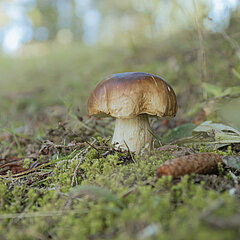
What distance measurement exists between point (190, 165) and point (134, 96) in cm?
77

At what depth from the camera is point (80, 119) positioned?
2840mm

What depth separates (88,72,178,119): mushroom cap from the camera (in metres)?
1.85

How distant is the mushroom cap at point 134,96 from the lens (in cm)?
185

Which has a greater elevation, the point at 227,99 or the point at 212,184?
the point at 227,99

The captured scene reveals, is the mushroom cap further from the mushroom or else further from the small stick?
the small stick

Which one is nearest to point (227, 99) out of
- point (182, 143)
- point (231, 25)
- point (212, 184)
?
point (182, 143)

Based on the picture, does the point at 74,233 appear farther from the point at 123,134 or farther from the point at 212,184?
the point at 123,134

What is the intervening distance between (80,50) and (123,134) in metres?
9.01

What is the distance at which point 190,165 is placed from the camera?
131cm

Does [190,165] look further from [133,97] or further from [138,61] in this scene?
[138,61]

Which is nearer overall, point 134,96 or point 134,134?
point 134,96

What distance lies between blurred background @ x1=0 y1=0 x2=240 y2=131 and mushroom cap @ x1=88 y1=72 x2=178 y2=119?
84 cm

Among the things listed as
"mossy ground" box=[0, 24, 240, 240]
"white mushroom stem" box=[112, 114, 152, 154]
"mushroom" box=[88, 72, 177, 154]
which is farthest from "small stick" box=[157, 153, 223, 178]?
"white mushroom stem" box=[112, 114, 152, 154]

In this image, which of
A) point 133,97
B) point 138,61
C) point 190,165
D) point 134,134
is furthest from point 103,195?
point 138,61
